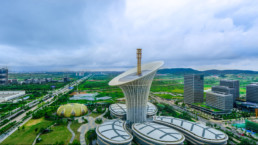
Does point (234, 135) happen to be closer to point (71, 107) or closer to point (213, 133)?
point (213, 133)

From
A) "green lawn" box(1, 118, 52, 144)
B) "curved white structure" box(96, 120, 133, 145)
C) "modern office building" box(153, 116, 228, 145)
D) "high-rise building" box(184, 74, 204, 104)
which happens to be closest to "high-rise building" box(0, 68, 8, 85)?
"green lawn" box(1, 118, 52, 144)

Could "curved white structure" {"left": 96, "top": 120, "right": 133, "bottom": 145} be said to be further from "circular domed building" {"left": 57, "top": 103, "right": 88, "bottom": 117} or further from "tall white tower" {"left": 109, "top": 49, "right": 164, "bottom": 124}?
"circular domed building" {"left": 57, "top": 103, "right": 88, "bottom": 117}

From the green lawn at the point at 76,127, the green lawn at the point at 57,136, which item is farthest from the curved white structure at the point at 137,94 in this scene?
the green lawn at the point at 57,136

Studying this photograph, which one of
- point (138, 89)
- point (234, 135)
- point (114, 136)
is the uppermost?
point (138, 89)

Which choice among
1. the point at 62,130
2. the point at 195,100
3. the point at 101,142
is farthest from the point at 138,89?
the point at 195,100

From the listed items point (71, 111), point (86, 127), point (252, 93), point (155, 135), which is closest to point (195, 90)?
point (252, 93)

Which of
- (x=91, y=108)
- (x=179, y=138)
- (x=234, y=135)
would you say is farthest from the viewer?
(x=91, y=108)

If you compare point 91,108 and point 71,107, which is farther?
point 91,108

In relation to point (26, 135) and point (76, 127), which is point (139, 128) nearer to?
point (76, 127)
